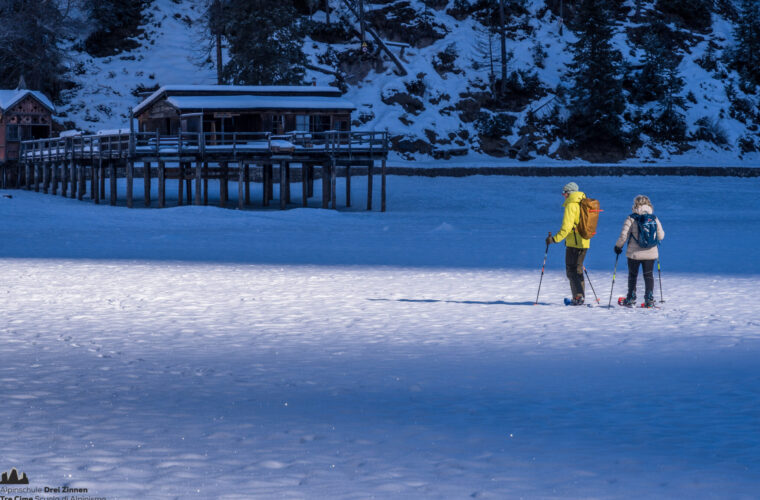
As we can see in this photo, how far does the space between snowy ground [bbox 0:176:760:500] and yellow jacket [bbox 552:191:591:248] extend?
2.89 feet

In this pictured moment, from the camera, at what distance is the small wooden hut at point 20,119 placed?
46531 millimetres

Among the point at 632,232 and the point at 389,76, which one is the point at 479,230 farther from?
the point at 389,76

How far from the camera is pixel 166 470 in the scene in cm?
576

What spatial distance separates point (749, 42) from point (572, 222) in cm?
6197

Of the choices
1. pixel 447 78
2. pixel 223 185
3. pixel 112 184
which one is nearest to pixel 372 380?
pixel 223 185

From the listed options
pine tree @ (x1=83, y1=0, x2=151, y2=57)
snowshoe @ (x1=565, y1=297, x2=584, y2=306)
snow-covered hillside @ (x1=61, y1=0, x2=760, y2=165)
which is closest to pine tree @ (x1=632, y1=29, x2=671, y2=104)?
snow-covered hillside @ (x1=61, y1=0, x2=760, y2=165)

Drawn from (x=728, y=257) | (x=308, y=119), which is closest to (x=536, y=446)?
(x=728, y=257)

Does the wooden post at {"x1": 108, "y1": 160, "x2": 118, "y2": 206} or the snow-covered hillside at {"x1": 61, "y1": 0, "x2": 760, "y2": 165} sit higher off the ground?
the snow-covered hillside at {"x1": 61, "y1": 0, "x2": 760, "y2": 165}

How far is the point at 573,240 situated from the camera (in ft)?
41.9

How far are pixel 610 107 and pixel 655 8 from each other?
65.0 feet

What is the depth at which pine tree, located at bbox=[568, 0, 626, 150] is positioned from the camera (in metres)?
59.7

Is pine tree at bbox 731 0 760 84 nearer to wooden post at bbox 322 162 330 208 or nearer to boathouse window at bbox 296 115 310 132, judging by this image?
boathouse window at bbox 296 115 310 132

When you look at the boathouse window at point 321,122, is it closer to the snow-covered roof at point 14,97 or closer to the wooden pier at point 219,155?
the wooden pier at point 219,155

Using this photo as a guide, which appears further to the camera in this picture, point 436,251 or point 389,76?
point 389,76
